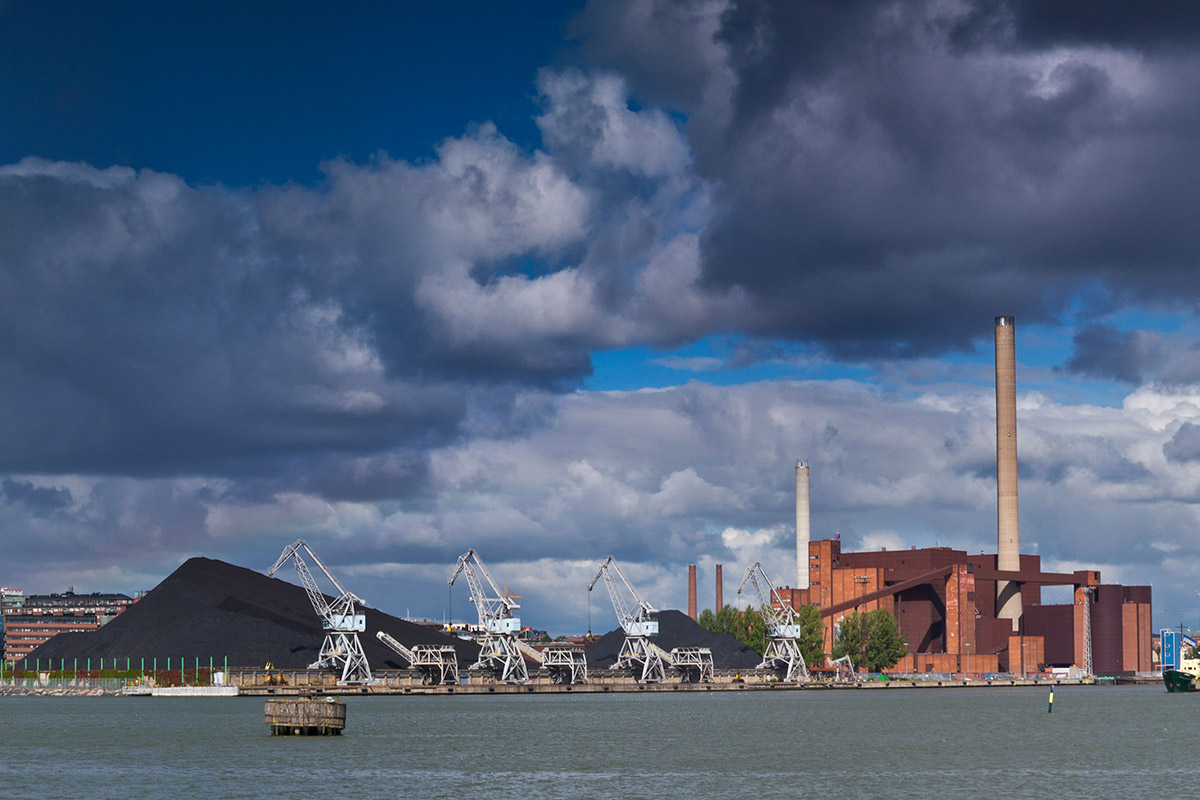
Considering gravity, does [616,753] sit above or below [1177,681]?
above

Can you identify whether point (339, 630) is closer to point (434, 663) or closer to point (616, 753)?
point (434, 663)

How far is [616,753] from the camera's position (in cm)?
7856

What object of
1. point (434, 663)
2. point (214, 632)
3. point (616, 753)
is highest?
point (616, 753)

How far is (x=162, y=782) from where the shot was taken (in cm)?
6397

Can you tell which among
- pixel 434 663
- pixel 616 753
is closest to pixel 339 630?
pixel 434 663

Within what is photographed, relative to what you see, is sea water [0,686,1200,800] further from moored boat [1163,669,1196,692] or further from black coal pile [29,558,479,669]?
moored boat [1163,669,1196,692]

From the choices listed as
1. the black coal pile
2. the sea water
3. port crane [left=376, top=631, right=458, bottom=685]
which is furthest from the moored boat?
the black coal pile

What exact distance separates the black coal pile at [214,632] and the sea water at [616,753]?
38131mm

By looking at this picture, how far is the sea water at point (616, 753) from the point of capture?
61406 millimetres

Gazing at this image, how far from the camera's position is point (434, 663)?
6555 inches

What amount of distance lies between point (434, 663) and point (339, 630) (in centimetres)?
1078

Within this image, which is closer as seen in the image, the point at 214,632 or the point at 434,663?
the point at 434,663

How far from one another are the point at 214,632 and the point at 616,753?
356 ft

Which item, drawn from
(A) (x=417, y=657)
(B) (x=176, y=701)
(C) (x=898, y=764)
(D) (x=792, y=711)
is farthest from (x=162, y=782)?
(A) (x=417, y=657)
